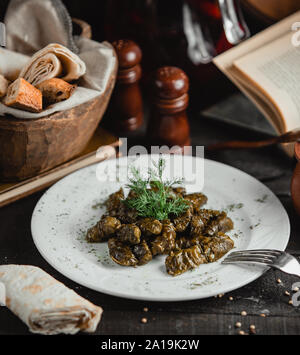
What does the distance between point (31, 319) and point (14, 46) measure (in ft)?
4.50

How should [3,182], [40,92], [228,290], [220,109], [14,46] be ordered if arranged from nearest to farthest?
[228,290]
[40,92]
[3,182]
[14,46]
[220,109]

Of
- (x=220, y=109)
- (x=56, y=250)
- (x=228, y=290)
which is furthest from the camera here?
(x=220, y=109)

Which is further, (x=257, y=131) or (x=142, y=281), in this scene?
(x=257, y=131)

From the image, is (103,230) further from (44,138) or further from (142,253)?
(44,138)

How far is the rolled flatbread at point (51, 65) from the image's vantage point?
1979 millimetres

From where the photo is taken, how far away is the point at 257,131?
101 inches

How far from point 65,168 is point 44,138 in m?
0.29

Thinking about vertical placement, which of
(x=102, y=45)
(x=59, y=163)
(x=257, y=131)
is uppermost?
(x=102, y=45)

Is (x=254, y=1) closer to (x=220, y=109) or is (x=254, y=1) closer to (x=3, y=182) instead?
(x=220, y=109)

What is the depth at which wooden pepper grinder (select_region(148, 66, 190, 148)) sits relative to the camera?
2295 mm

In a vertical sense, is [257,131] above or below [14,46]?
below

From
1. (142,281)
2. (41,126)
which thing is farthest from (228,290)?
(41,126)

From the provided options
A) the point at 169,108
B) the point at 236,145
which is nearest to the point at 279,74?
the point at 236,145

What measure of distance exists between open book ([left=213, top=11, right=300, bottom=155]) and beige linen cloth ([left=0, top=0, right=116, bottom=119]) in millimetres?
604
